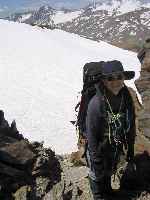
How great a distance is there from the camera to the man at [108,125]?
6980 mm

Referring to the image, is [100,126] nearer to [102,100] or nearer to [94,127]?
[94,127]

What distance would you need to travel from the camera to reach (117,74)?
6.94m

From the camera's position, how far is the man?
698 cm

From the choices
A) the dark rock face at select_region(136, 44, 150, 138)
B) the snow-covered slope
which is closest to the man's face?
the dark rock face at select_region(136, 44, 150, 138)

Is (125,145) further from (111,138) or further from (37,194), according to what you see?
(37,194)

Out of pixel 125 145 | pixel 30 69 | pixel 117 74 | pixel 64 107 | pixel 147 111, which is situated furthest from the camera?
pixel 30 69

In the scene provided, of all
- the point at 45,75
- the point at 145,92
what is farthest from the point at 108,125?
the point at 45,75

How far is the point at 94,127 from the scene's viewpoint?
7.00 metres

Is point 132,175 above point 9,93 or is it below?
above

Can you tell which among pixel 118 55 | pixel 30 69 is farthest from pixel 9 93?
Result: pixel 118 55

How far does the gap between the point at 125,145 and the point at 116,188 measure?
53.6 inches

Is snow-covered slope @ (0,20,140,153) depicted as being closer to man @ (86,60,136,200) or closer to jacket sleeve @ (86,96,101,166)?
man @ (86,60,136,200)

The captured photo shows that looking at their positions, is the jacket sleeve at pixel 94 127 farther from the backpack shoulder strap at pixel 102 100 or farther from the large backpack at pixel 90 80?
the large backpack at pixel 90 80

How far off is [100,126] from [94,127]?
0.14 meters
